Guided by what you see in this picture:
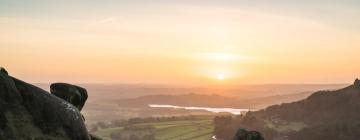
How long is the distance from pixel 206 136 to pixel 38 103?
533ft

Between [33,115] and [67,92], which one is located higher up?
[67,92]

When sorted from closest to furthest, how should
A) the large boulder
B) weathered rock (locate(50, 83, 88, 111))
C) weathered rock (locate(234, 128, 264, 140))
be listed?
the large boulder < weathered rock (locate(50, 83, 88, 111)) < weathered rock (locate(234, 128, 264, 140))

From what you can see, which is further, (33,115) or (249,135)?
(249,135)

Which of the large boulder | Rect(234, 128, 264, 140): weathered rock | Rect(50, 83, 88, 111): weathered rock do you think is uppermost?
Rect(50, 83, 88, 111): weathered rock

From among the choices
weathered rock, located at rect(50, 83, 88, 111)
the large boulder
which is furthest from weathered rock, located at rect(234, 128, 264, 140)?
the large boulder

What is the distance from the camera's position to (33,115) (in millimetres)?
22000

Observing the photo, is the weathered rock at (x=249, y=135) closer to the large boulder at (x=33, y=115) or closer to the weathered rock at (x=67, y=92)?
the weathered rock at (x=67, y=92)

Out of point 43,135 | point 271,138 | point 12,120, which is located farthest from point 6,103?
point 271,138

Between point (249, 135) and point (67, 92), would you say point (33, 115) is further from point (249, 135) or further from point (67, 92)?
point (249, 135)

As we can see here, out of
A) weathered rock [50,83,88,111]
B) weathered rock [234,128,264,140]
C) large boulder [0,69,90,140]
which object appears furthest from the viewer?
weathered rock [234,128,264,140]

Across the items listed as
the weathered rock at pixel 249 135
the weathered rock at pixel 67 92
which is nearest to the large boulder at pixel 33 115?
the weathered rock at pixel 67 92

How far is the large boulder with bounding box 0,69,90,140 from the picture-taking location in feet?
67.4

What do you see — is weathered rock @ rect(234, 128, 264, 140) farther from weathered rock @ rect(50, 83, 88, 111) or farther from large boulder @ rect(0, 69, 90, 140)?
large boulder @ rect(0, 69, 90, 140)

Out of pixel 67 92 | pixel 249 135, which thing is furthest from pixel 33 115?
pixel 249 135
